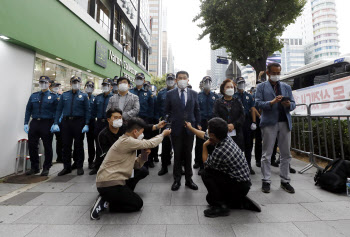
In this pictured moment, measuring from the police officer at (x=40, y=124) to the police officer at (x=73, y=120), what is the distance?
261 millimetres

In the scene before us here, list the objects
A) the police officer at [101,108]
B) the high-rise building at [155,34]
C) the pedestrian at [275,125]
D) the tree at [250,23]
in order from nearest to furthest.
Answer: the pedestrian at [275,125] < the police officer at [101,108] < the tree at [250,23] < the high-rise building at [155,34]

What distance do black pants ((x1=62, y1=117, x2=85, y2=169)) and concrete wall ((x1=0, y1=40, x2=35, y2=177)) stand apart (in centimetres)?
129

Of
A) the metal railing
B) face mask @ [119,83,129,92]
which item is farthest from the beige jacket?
the metal railing

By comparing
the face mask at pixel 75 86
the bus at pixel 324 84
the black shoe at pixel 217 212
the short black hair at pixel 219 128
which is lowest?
the black shoe at pixel 217 212

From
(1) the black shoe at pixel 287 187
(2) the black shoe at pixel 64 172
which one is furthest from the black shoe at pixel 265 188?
(2) the black shoe at pixel 64 172

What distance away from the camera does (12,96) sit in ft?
15.1

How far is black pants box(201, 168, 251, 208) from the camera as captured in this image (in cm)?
253

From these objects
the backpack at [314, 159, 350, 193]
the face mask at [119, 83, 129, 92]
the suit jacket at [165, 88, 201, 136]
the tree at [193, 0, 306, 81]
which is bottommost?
the backpack at [314, 159, 350, 193]

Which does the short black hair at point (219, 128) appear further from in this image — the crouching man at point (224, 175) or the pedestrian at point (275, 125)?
the pedestrian at point (275, 125)

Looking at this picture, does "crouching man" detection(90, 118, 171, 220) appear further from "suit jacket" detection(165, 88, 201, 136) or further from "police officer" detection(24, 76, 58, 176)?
"police officer" detection(24, 76, 58, 176)

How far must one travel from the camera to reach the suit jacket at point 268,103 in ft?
11.2

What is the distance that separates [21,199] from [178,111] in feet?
10.1

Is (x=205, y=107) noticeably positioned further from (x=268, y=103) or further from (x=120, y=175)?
(x=120, y=175)

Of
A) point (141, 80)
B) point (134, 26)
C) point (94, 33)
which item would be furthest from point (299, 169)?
point (134, 26)
